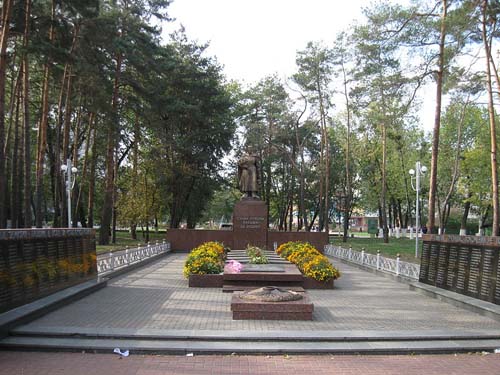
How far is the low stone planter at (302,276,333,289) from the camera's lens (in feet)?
43.5

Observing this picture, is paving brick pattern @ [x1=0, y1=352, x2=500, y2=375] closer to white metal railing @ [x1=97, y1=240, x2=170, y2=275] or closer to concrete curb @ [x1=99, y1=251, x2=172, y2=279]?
concrete curb @ [x1=99, y1=251, x2=172, y2=279]

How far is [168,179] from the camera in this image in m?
32.9

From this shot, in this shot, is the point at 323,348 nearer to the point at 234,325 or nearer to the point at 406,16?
the point at 234,325

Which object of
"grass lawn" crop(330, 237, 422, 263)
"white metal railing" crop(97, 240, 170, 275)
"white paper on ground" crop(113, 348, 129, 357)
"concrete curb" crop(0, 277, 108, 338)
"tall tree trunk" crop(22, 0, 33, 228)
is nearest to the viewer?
"white paper on ground" crop(113, 348, 129, 357)

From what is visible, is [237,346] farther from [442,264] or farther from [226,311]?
[442,264]

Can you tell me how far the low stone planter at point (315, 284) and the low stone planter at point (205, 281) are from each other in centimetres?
238

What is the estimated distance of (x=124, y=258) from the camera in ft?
55.5

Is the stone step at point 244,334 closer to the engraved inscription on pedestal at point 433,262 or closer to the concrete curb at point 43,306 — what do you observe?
the concrete curb at point 43,306

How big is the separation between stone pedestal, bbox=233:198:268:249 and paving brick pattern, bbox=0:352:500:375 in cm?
1660

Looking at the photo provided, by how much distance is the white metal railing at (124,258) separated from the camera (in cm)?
1506

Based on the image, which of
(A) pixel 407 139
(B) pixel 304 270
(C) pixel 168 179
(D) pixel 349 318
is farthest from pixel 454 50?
(A) pixel 407 139

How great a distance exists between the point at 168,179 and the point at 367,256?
17638mm

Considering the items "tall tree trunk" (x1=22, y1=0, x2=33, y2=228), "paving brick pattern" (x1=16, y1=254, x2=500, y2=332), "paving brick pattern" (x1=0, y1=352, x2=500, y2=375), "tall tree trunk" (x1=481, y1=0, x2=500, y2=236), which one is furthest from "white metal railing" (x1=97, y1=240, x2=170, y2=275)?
"tall tree trunk" (x1=481, y1=0, x2=500, y2=236)

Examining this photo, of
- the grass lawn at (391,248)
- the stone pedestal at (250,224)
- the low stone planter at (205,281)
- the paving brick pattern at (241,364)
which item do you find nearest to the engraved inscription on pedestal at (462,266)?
the paving brick pattern at (241,364)
